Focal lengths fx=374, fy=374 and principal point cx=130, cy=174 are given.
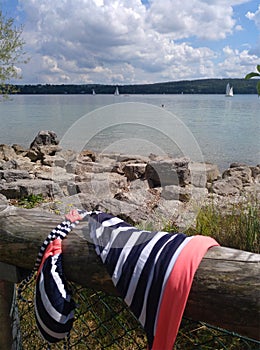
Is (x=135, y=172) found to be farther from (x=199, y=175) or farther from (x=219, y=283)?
(x=219, y=283)

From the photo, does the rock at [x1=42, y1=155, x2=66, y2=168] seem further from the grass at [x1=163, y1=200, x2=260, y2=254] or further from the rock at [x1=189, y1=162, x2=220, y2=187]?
the grass at [x1=163, y1=200, x2=260, y2=254]

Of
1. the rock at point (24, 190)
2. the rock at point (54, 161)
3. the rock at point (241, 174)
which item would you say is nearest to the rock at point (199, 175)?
the rock at point (241, 174)

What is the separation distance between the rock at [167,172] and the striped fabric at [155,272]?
253 inches

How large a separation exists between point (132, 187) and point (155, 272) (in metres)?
7.56

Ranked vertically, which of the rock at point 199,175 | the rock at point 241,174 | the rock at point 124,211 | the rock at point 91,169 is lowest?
the rock at point 241,174

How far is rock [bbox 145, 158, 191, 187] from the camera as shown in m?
8.10

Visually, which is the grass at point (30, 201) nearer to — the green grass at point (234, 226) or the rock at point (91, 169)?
the rock at point (91, 169)

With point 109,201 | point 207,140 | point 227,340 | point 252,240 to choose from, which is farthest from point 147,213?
point 207,140

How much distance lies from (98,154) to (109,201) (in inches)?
339

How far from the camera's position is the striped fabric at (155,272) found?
1216 mm

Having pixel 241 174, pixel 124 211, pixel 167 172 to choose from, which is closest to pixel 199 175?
pixel 167 172

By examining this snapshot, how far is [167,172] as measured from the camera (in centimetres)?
805

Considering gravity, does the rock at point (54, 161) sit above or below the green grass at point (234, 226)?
below

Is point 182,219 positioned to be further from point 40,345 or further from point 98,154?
point 98,154
